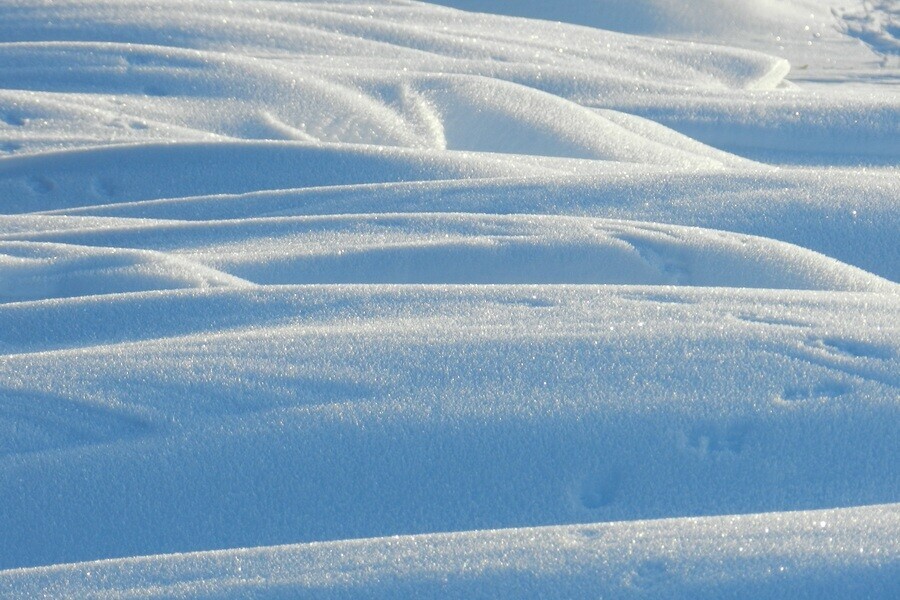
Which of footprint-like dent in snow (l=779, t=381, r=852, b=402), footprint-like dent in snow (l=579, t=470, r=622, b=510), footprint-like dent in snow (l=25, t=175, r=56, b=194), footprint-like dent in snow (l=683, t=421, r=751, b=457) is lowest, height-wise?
footprint-like dent in snow (l=25, t=175, r=56, b=194)

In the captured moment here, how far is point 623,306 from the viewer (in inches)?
68.2

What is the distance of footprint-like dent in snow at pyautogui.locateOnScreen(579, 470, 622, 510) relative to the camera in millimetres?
1388

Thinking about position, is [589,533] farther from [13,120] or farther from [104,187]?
[13,120]

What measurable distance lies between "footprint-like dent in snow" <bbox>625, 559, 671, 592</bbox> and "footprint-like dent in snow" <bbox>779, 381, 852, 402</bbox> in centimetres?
45

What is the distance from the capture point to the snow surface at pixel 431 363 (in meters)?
1.17

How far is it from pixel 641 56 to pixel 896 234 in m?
1.89

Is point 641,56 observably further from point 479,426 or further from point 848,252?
point 479,426

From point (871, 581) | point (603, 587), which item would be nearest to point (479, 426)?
point (603, 587)

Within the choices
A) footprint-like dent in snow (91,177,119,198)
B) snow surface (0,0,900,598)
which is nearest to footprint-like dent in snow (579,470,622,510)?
snow surface (0,0,900,598)

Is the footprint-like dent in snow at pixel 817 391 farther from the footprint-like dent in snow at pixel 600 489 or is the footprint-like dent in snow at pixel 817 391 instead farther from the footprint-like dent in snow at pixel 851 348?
the footprint-like dent in snow at pixel 600 489

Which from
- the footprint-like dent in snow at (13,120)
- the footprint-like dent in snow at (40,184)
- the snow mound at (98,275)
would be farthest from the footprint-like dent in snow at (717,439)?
the footprint-like dent in snow at (13,120)

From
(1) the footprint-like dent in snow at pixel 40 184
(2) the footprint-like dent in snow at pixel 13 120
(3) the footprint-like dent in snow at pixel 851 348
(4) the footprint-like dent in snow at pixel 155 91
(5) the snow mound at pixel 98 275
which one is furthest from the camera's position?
(4) the footprint-like dent in snow at pixel 155 91

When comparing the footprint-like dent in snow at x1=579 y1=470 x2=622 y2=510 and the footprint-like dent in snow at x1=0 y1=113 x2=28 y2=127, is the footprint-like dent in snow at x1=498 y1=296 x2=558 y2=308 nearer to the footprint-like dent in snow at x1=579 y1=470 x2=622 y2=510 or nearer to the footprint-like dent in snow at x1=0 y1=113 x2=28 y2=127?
the footprint-like dent in snow at x1=579 y1=470 x2=622 y2=510

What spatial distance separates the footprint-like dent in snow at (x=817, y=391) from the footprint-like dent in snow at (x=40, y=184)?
1.85m
